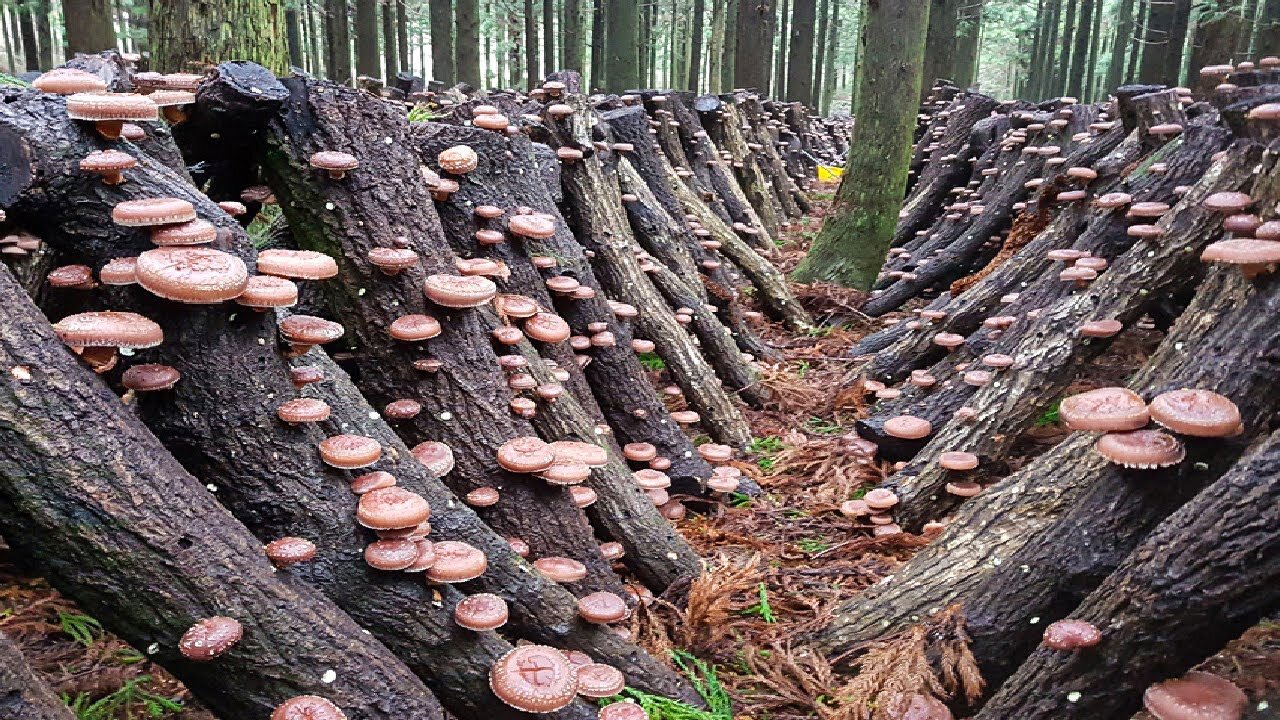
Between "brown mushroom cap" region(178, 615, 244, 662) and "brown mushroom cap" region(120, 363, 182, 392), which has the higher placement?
"brown mushroom cap" region(120, 363, 182, 392)

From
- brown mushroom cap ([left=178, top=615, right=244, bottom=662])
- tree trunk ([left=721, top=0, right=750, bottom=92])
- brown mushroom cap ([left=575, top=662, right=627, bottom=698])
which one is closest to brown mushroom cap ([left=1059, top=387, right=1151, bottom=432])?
brown mushroom cap ([left=575, top=662, right=627, bottom=698])

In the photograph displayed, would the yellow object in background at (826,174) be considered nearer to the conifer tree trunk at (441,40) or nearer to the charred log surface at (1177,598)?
the conifer tree trunk at (441,40)

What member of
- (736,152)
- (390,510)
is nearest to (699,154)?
(736,152)

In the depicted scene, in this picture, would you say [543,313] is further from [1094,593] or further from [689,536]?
[1094,593]

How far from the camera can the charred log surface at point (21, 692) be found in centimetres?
212

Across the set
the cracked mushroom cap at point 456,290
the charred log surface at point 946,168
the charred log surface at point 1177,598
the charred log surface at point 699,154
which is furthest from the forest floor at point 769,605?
the charred log surface at point 946,168

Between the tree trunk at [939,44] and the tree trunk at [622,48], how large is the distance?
7425 millimetres

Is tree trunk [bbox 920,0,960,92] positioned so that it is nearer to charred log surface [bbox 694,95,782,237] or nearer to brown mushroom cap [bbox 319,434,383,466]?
charred log surface [bbox 694,95,782,237]

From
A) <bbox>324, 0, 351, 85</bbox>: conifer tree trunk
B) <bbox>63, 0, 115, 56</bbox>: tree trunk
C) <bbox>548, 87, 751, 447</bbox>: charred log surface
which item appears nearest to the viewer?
<bbox>548, 87, 751, 447</bbox>: charred log surface

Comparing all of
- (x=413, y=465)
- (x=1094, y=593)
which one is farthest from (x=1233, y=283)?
(x=413, y=465)

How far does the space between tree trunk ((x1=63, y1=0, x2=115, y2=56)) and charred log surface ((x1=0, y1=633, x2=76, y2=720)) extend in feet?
52.9

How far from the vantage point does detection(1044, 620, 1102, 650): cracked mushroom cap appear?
2705 mm

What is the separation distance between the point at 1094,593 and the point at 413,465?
271 cm

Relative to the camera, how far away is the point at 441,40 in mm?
19109
